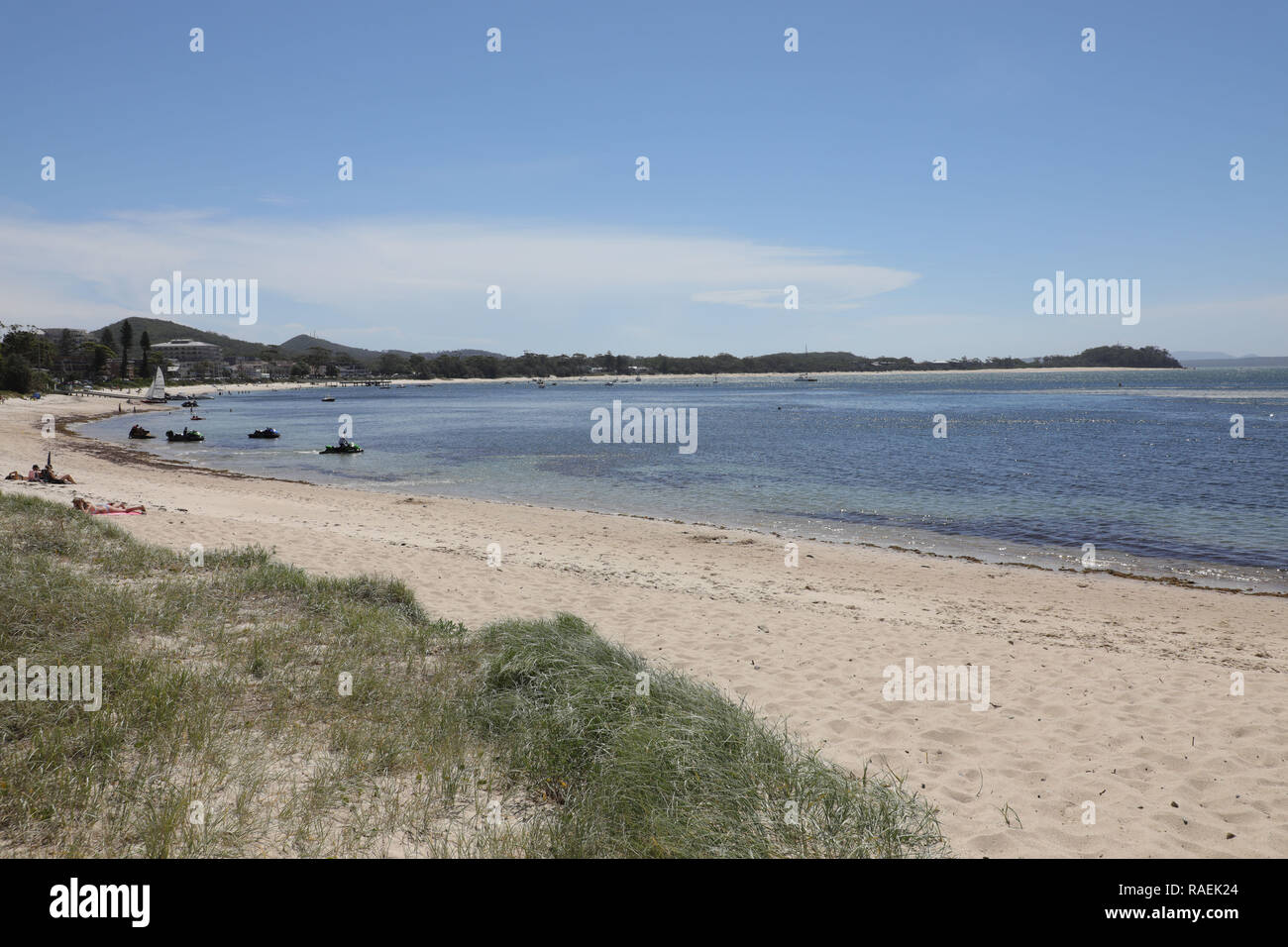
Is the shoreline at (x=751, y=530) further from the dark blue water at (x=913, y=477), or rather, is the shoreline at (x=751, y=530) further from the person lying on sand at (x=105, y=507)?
the person lying on sand at (x=105, y=507)

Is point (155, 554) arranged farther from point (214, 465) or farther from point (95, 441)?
point (95, 441)

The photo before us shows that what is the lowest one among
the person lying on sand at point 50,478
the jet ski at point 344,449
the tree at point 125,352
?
the person lying on sand at point 50,478

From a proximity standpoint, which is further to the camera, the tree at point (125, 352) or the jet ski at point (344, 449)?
the tree at point (125, 352)

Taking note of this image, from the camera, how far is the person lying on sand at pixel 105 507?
16617 millimetres

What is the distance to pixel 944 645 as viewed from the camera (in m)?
10.5

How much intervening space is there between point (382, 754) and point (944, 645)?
27.0 feet

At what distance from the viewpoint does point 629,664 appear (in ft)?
23.8

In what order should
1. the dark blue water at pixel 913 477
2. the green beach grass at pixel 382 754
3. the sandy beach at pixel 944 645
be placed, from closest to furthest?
the green beach grass at pixel 382 754
the sandy beach at pixel 944 645
the dark blue water at pixel 913 477

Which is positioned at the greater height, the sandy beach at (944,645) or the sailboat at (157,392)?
the sailboat at (157,392)

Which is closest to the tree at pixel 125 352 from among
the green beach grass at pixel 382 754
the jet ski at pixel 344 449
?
the jet ski at pixel 344 449

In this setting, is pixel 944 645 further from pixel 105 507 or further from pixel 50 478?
pixel 50 478

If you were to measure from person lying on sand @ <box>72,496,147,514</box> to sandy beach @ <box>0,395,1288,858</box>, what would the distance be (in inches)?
34.4

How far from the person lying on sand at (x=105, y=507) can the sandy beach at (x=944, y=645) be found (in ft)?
2.86
